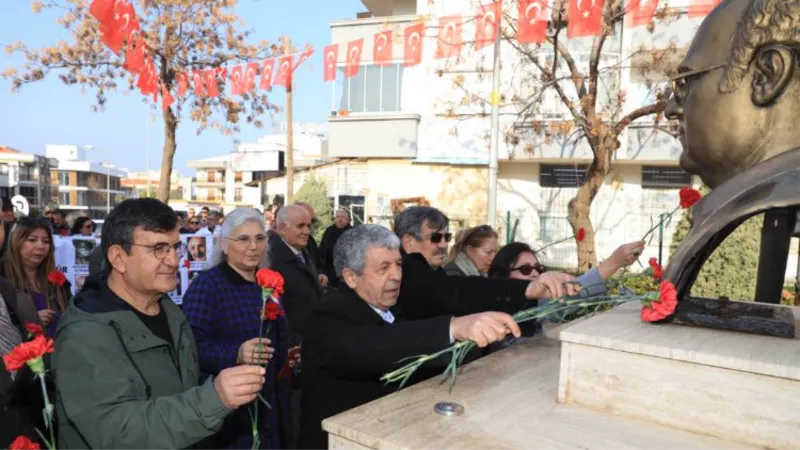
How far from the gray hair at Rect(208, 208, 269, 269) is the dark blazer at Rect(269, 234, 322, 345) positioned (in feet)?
2.67

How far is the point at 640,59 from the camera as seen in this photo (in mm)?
13203

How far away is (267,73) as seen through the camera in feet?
35.4

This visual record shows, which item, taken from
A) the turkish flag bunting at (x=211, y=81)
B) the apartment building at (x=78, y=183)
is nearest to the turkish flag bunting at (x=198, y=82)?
the turkish flag bunting at (x=211, y=81)

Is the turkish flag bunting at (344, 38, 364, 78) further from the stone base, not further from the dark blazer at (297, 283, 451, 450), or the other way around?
the stone base

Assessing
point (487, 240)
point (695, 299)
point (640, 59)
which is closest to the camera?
point (695, 299)

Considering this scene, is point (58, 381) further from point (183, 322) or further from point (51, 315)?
point (51, 315)

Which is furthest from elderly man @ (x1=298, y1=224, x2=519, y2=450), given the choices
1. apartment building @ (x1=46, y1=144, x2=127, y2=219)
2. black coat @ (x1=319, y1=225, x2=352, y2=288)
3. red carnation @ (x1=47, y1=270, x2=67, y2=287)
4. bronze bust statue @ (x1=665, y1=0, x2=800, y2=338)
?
apartment building @ (x1=46, y1=144, x2=127, y2=219)

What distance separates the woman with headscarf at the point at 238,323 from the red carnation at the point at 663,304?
5.26 ft

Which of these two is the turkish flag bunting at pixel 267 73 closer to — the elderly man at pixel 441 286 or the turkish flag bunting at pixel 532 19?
the turkish flag bunting at pixel 532 19

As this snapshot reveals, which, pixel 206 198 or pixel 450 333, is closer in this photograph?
pixel 450 333

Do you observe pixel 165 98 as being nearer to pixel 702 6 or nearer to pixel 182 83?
pixel 182 83

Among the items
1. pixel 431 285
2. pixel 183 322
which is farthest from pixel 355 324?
pixel 431 285

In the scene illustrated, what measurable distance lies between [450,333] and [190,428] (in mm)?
846

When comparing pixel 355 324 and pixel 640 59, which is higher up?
pixel 640 59
